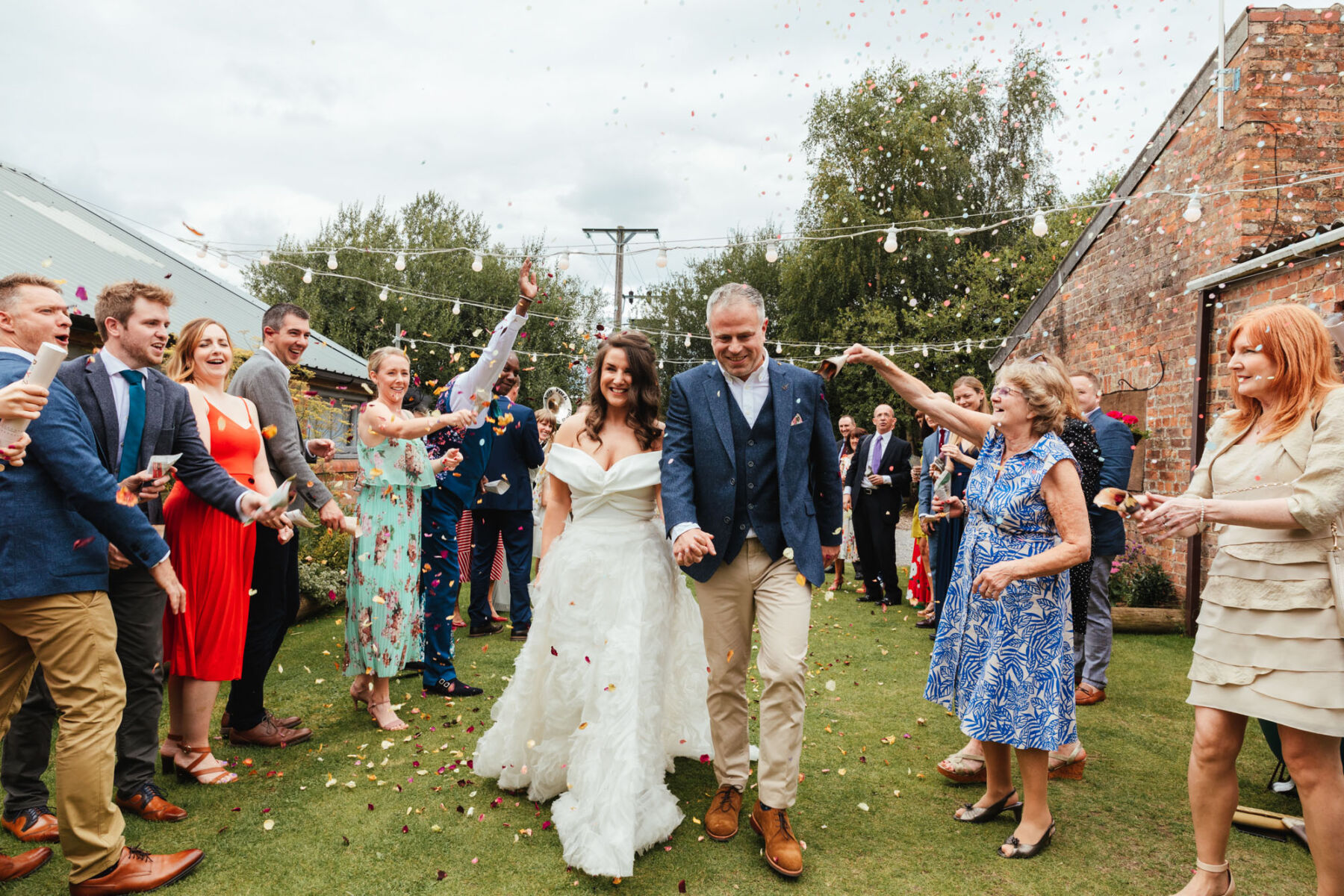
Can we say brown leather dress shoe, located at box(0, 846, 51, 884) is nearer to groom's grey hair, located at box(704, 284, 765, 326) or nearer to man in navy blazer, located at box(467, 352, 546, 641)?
groom's grey hair, located at box(704, 284, 765, 326)

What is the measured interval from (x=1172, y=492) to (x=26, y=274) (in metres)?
8.23

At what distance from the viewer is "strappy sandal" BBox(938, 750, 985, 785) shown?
3.63m

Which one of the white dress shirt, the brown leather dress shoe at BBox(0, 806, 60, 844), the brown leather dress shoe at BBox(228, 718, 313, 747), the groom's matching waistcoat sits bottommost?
Result: the brown leather dress shoe at BBox(228, 718, 313, 747)

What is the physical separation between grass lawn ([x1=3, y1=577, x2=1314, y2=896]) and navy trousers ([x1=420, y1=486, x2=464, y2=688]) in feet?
0.76

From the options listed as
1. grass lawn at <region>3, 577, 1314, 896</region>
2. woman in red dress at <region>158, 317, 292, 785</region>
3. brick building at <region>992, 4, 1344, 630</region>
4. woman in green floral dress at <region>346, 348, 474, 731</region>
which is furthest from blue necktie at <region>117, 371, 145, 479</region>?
brick building at <region>992, 4, 1344, 630</region>

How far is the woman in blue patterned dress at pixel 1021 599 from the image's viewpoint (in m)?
2.92

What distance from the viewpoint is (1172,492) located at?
7035mm

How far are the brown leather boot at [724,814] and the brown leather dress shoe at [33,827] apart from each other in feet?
8.05

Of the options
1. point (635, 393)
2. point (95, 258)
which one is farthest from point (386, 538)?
point (95, 258)

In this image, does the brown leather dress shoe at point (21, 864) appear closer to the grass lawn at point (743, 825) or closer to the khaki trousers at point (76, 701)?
the grass lawn at point (743, 825)

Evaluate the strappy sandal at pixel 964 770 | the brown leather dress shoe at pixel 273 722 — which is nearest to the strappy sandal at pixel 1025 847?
the strappy sandal at pixel 964 770

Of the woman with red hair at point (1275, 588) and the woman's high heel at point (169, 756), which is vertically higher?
the woman with red hair at point (1275, 588)

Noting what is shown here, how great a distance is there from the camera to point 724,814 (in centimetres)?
310

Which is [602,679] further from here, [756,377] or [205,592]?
[205,592]
